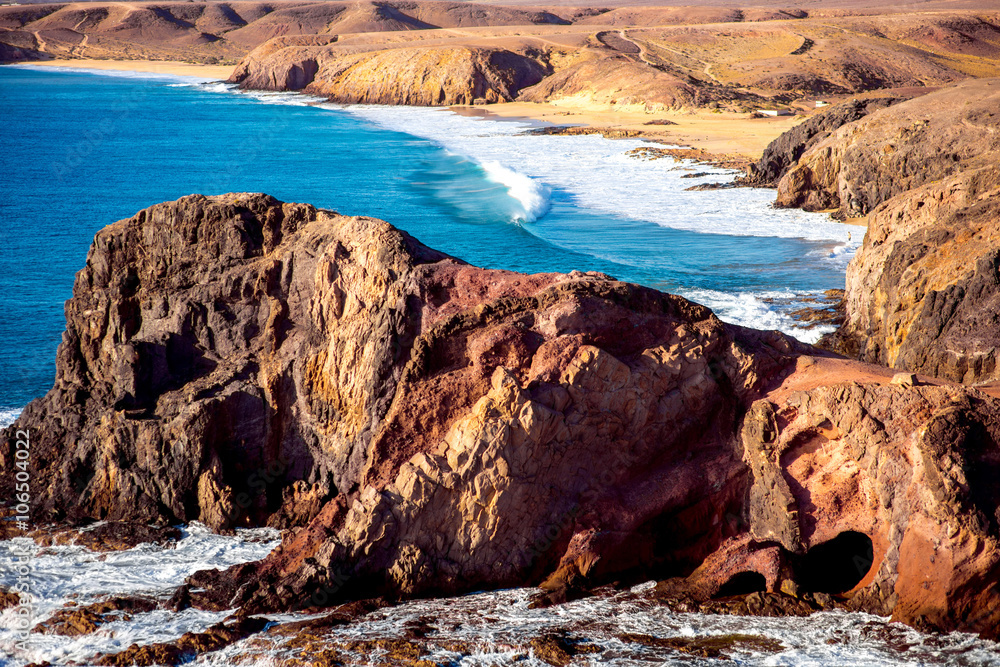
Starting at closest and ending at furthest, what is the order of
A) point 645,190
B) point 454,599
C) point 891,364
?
1. point 454,599
2. point 891,364
3. point 645,190

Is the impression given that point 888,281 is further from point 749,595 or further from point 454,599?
point 454,599

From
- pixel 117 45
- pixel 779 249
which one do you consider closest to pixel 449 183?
pixel 779 249

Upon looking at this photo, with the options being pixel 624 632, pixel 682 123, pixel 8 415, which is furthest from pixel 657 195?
pixel 624 632

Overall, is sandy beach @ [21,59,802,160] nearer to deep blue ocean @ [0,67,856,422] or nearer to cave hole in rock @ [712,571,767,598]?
deep blue ocean @ [0,67,856,422]

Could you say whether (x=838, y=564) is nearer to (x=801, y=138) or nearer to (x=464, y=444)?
(x=464, y=444)

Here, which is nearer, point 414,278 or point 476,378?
point 476,378

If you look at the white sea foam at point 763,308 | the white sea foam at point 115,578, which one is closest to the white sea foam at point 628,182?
the white sea foam at point 763,308

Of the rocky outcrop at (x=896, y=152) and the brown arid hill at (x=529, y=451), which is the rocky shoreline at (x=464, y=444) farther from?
the rocky outcrop at (x=896, y=152)
